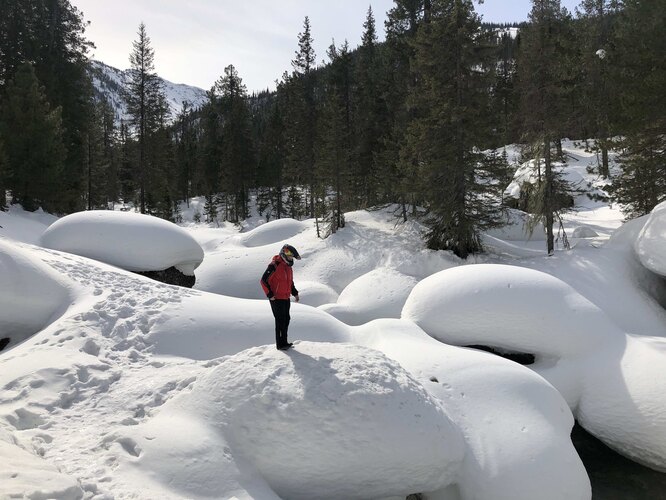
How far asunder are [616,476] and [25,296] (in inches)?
477

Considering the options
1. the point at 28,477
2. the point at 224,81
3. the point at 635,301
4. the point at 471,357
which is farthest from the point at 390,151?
the point at 224,81

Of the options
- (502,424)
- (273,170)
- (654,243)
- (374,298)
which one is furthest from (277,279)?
(273,170)

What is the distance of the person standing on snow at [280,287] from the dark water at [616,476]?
→ 20.2 feet

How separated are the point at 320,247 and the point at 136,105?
58.6ft

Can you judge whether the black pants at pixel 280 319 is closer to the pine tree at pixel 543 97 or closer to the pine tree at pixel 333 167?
the pine tree at pixel 543 97

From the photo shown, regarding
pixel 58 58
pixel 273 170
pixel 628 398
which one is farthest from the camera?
pixel 273 170

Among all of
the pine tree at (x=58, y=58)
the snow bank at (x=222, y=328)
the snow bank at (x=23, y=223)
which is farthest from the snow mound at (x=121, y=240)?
the pine tree at (x=58, y=58)

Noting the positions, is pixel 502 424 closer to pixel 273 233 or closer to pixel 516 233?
pixel 516 233

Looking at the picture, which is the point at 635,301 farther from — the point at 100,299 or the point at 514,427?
the point at 100,299

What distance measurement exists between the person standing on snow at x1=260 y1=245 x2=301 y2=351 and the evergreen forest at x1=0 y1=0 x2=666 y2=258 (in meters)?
12.7

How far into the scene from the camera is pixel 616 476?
8.04m

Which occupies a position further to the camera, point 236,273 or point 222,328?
point 236,273

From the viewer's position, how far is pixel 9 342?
8.35 metres

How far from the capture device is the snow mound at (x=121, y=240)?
1282 centimetres
